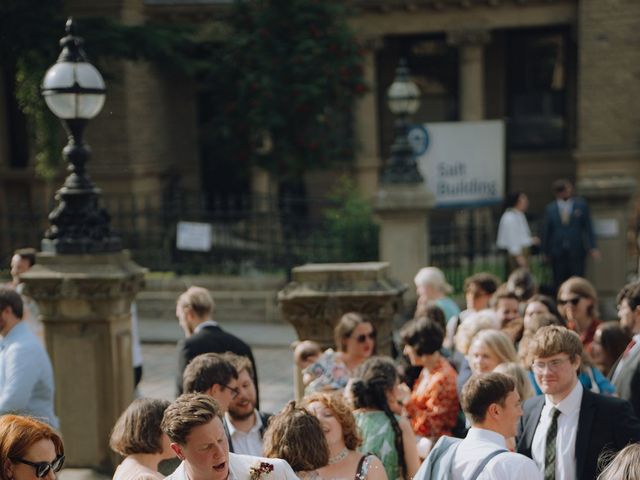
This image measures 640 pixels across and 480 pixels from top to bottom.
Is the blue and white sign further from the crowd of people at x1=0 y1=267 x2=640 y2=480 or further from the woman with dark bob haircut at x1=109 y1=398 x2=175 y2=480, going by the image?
the woman with dark bob haircut at x1=109 y1=398 x2=175 y2=480

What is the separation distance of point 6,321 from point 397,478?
2.82m

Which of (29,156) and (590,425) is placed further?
(29,156)

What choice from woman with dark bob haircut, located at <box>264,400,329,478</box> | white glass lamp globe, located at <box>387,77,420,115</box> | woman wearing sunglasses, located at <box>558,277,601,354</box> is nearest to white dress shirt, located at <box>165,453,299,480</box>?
woman with dark bob haircut, located at <box>264,400,329,478</box>

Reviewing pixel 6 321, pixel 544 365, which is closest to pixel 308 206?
pixel 6 321

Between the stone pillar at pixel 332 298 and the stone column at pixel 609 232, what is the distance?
25.0ft

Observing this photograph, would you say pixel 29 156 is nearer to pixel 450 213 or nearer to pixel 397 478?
pixel 450 213

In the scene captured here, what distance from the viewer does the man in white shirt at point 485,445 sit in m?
4.04

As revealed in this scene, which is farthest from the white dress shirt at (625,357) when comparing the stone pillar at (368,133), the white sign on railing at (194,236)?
the stone pillar at (368,133)

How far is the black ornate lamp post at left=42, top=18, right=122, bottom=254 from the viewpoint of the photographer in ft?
26.6

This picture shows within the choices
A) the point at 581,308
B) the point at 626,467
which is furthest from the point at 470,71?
the point at 626,467

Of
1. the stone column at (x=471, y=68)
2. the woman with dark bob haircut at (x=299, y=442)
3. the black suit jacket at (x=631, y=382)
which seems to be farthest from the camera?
the stone column at (x=471, y=68)

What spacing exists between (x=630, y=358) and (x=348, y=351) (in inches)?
72.0

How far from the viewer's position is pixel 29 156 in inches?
895

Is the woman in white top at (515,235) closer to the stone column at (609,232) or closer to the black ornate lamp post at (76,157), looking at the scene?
the stone column at (609,232)
